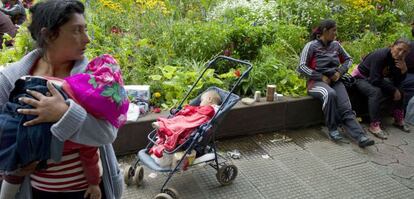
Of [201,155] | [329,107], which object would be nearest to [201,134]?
[201,155]

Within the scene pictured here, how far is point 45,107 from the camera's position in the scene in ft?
4.82

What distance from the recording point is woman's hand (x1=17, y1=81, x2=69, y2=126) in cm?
146

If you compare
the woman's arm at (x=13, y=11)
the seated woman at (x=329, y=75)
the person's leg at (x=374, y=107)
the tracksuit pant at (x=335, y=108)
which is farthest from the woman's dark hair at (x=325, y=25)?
the woman's arm at (x=13, y=11)

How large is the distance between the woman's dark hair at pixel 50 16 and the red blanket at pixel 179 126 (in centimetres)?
196

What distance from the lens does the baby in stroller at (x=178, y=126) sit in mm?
3447

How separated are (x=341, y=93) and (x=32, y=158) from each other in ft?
14.9

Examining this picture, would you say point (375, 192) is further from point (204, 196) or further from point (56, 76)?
point (56, 76)

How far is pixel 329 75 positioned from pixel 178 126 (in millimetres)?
2737

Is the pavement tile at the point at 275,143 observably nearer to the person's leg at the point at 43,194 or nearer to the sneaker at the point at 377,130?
the sneaker at the point at 377,130

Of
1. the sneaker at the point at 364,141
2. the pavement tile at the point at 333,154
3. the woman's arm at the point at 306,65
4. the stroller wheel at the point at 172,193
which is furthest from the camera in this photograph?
the woman's arm at the point at 306,65

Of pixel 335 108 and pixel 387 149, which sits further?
pixel 335 108

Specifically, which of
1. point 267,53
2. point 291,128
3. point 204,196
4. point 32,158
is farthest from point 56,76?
point 267,53

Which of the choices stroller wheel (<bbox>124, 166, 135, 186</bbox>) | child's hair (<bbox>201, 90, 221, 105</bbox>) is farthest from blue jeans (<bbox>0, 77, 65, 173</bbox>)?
child's hair (<bbox>201, 90, 221, 105</bbox>)

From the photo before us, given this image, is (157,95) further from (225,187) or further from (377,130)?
(377,130)
